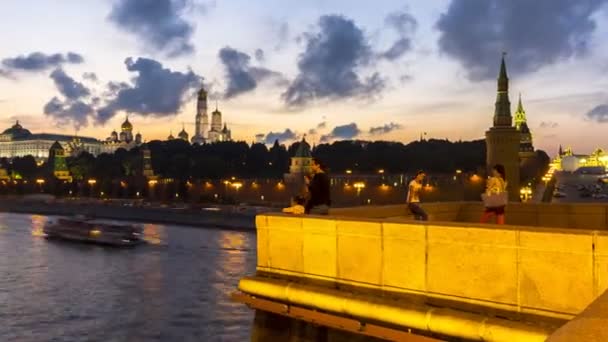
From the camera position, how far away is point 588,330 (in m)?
2.41

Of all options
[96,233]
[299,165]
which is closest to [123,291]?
[96,233]

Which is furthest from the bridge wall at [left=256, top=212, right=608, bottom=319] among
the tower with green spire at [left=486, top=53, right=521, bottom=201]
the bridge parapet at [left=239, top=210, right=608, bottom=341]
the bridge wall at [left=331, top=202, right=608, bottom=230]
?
the tower with green spire at [left=486, top=53, right=521, bottom=201]

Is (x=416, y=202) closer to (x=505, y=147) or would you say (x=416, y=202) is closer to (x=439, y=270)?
(x=439, y=270)

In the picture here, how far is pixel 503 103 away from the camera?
7169 centimetres

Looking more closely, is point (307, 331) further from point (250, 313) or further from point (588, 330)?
point (250, 313)

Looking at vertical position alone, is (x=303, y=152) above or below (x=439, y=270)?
above

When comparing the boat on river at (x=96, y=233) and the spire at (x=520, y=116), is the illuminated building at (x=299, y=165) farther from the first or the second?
the spire at (x=520, y=116)

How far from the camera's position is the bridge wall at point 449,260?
14.3 ft

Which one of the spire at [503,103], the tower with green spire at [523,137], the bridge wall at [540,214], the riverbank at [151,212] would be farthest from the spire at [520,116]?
the bridge wall at [540,214]

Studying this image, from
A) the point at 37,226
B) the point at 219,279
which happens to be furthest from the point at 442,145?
the point at 219,279

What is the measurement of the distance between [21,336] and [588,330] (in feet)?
63.8

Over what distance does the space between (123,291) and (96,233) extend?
1939cm

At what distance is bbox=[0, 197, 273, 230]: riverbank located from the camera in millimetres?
59594

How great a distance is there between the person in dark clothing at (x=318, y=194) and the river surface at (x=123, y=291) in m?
11.8
